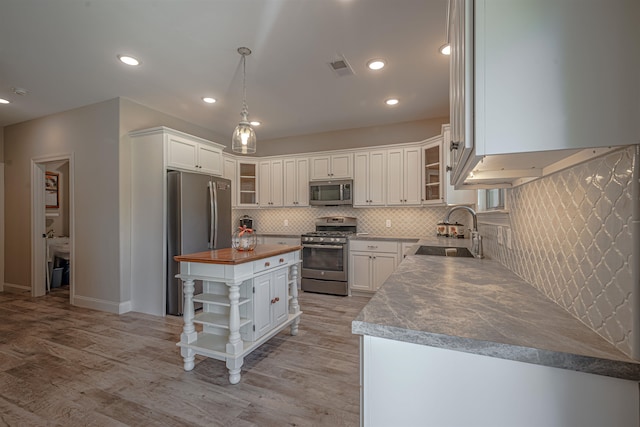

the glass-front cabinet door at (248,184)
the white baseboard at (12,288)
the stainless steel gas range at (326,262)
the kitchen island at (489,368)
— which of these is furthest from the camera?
the glass-front cabinet door at (248,184)

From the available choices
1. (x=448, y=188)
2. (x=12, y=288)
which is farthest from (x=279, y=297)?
(x=12, y=288)

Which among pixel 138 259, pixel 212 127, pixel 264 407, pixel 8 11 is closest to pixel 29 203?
pixel 138 259

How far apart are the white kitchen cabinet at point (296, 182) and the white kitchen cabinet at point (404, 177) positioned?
4.58 ft

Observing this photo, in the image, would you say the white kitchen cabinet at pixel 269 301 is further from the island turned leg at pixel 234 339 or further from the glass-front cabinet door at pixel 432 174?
the glass-front cabinet door at pixel 432 174

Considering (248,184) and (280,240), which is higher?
(248,184)

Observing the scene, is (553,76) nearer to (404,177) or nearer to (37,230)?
(404,177)

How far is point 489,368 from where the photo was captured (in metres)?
0.74

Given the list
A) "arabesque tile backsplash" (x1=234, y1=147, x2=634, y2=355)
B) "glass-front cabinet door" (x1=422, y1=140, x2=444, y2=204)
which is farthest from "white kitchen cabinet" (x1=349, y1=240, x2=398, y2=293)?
"arabesque tile backsplash" (x1=234, y1=147, x2=634, y2=355)

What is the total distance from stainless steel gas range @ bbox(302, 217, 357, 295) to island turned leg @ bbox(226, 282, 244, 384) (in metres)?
2.37

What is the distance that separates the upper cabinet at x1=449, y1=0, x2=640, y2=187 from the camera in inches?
25.8

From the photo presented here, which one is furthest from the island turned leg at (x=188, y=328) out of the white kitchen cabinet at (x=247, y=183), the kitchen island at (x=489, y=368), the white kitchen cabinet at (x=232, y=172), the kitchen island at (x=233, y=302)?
the white kitchen cabinet at (x=247, y=183)

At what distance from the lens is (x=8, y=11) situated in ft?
6.84

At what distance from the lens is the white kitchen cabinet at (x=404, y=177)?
4199 millimetres

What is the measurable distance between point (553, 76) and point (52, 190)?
7.63m
